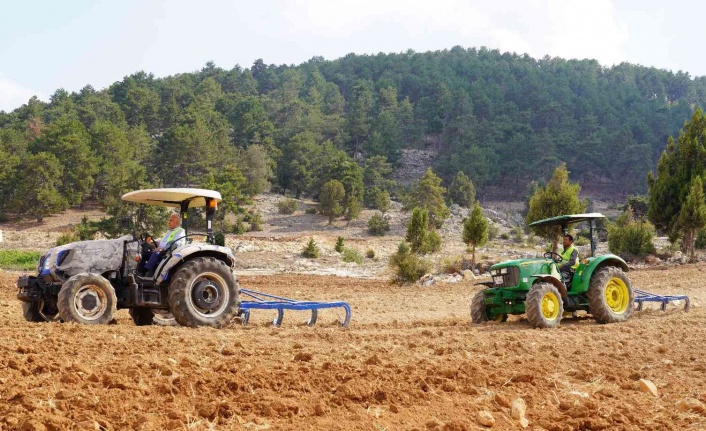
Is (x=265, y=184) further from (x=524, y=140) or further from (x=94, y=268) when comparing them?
(x=94, y=268)

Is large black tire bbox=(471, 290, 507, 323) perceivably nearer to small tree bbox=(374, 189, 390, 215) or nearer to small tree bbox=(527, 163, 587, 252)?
small tree bbox=(527, 163, 587, 252)

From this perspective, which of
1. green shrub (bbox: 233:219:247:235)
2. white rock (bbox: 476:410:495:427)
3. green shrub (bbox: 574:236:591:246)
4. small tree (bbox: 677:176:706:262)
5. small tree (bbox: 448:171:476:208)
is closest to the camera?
white rock (bbox: 476:410:495:427)

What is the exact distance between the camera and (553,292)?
12023 millimetres

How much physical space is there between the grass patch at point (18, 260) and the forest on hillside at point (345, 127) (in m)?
17.8

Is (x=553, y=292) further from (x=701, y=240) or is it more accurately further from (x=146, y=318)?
(x=701, y=240)

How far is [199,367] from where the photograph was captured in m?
6.82

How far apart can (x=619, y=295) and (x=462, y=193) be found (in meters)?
71.1

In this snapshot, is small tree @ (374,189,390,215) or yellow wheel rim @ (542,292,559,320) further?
small tree @ (374,189,390,215)

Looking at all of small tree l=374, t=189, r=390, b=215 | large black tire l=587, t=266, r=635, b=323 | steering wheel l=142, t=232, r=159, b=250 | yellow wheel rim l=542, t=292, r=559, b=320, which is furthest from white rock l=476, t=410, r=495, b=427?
small tree l=374, t=189, r=390, b=215

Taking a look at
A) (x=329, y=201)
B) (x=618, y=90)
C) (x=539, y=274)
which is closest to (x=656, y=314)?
(x=539, y=274)

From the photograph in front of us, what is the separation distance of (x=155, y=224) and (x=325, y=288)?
56.9 feet

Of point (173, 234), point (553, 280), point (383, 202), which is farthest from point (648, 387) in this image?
point (383, 202)

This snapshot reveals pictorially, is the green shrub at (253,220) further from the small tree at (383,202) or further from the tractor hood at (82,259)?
the tractor hood at (82,259)

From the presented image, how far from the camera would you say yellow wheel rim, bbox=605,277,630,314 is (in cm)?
1320
